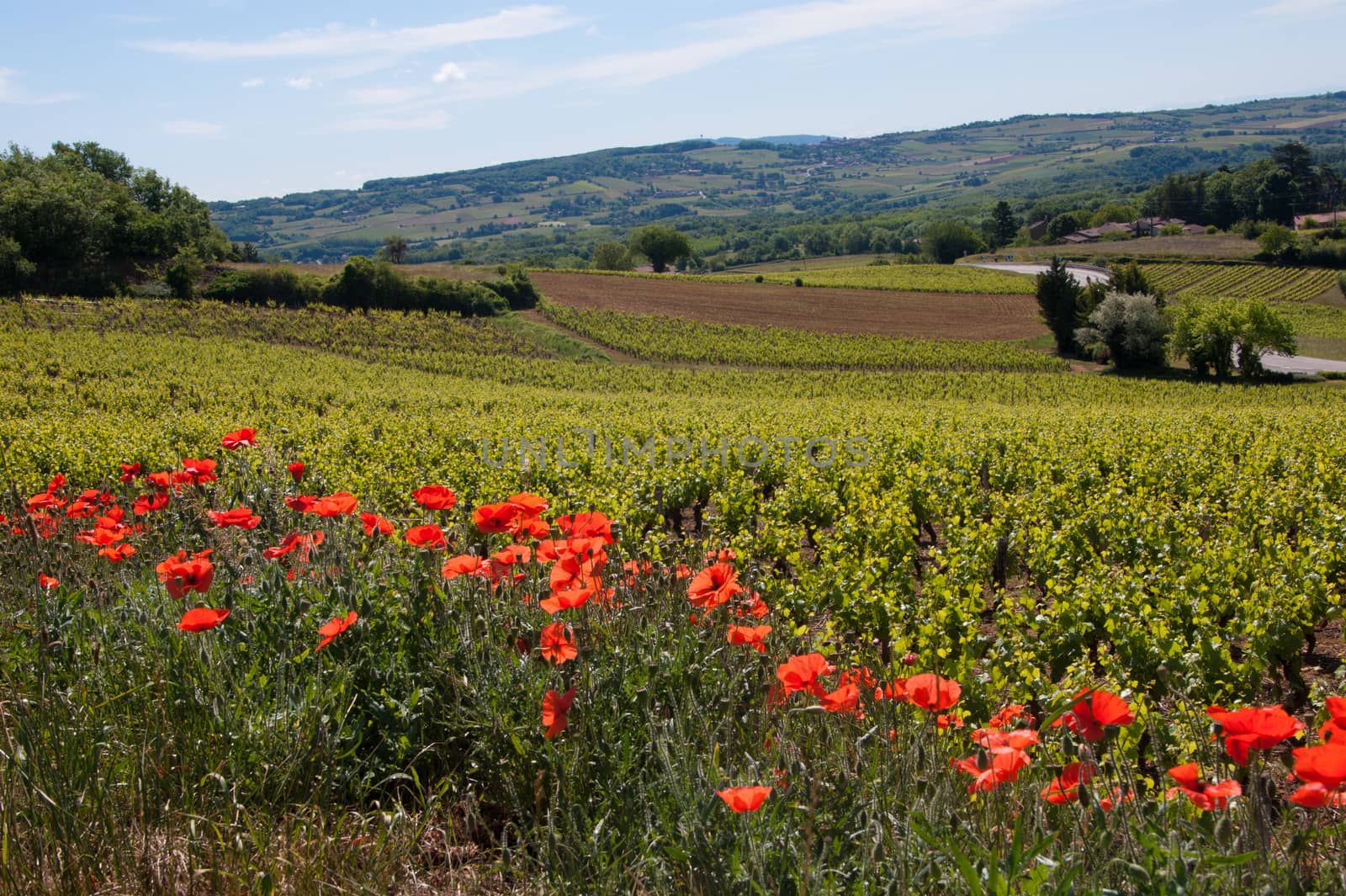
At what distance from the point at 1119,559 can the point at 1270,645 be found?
2821mm

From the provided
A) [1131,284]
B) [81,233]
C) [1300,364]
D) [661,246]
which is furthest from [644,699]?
[661,246]

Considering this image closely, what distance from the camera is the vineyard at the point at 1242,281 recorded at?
66000 mm

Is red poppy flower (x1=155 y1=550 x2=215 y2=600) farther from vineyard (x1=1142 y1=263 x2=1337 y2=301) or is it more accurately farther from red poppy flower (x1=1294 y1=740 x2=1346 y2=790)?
vineyard (x1=1142 y1=263 x2=1337 y2=301)

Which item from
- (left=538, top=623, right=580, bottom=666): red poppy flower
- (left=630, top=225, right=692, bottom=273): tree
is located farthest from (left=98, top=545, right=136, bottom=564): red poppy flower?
(left=630, top=225, right=692, bottom=273): tree

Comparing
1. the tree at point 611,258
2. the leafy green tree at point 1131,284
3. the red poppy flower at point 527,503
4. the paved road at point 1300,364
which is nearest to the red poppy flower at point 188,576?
the red poppy flower at point 527,503

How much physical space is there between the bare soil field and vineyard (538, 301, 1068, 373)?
7.78 ft

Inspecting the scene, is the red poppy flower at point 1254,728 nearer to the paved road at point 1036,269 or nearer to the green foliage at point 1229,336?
the green foliage at point 1229,336

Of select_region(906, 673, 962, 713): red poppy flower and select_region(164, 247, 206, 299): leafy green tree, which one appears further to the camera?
select_region(164, 247, 206, 299): leafy green tree

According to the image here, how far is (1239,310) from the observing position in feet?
134

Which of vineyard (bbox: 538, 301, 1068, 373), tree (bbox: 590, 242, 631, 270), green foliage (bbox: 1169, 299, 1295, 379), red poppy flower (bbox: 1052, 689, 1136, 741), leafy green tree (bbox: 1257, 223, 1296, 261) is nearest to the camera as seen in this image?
red poppy flower (bbox: 1052, 689, 1136, 741)

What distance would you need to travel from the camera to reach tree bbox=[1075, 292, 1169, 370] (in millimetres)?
41656

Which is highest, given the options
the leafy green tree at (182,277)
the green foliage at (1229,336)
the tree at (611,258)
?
the tree at (611,258)

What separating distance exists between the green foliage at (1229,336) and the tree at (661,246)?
204 ft

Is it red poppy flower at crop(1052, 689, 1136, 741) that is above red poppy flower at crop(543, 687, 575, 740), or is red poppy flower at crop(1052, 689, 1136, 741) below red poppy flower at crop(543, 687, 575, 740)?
above
